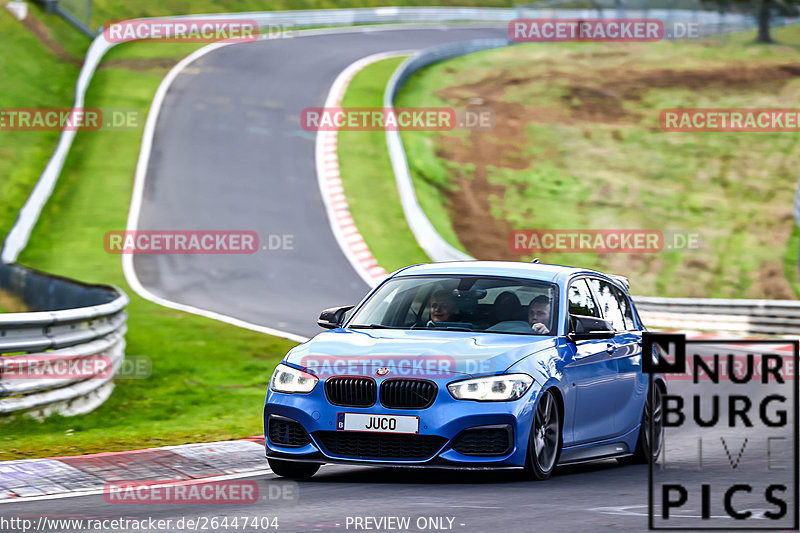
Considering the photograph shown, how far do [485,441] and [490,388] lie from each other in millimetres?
341

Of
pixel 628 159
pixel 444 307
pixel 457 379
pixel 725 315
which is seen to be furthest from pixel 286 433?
pixel 628 159

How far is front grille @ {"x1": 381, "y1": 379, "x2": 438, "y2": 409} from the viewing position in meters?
8.57

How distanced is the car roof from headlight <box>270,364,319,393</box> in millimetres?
1565

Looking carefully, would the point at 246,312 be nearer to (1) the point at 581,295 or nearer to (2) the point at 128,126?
(1) the point at 581,295

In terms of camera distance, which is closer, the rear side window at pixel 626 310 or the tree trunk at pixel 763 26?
the rear side window at pixel 626 310

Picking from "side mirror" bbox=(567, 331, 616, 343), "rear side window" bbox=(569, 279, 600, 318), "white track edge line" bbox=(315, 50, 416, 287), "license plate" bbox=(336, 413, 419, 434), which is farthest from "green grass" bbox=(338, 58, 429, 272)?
"license plate" bbox=(336, 413, 419, 434)

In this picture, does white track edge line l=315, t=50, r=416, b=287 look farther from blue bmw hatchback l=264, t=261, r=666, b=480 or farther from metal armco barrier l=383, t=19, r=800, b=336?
blue bmw hatchback l=264, t=261, r=666, b=480

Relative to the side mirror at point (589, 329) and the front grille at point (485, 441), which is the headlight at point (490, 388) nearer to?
the front grille at point (485, 441)

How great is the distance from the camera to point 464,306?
9742 millimetres

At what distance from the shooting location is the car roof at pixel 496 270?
32.9ft

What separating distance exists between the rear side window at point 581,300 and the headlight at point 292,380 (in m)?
2.25

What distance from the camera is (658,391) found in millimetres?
11727

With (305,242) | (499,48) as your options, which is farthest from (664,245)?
(499,48)

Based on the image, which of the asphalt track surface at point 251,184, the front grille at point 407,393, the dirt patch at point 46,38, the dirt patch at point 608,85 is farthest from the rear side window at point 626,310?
the dirt patch at point 608,85
